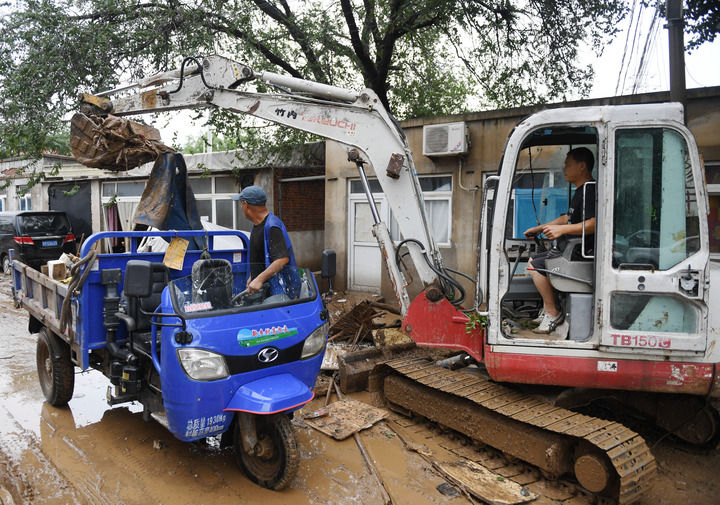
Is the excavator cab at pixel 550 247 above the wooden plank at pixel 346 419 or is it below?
above

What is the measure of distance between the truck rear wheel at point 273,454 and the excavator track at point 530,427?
5.03 ft

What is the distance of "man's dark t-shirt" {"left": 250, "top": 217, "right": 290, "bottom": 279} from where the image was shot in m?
4.36

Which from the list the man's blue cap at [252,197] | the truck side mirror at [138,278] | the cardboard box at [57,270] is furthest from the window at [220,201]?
the truck side mirror at [138,278]

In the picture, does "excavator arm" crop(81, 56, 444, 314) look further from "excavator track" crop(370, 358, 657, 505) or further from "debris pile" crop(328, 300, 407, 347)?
"debris pile" crop(328, 300, 407, 347)

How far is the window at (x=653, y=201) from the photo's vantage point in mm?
3701

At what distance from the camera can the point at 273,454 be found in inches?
149

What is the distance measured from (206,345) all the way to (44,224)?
12.4 metres

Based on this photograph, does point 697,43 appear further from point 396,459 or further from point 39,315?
point 39,315

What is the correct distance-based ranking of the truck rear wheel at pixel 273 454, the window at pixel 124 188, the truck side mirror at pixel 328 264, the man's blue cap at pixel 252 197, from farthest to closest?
1. the window at pixel 124 188
2. the man's blue cap at pixel 252 197
3. the truck side mirror at pixel 328 264
4. the truck rear wheel at pixel 273 454

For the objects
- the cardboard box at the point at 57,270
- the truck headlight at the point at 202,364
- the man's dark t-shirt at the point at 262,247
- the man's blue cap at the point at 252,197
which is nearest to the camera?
the truck headlight at the point at 202,364

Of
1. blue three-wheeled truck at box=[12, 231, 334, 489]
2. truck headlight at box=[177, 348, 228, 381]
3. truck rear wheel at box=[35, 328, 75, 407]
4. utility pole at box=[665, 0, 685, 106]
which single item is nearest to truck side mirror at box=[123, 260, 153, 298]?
blue three-wheeled truck at box=[12, 231, 334, 489]

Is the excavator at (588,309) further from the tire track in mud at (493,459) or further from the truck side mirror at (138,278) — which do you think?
the truck side mirror at (138,278)

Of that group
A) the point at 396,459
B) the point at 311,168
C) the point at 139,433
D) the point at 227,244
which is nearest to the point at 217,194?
the point at 311,168

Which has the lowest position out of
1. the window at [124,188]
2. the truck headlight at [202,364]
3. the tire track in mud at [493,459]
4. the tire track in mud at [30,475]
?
the tire track in mud at [493,459]
